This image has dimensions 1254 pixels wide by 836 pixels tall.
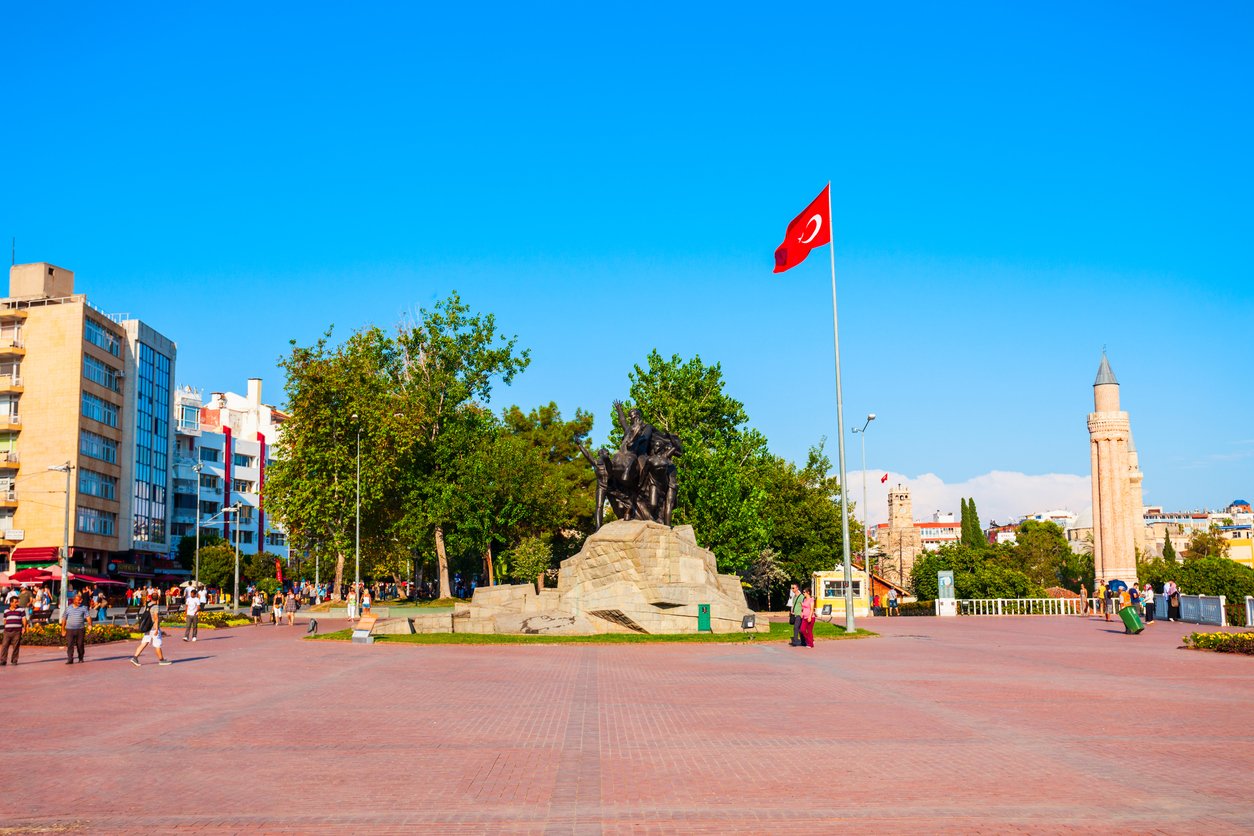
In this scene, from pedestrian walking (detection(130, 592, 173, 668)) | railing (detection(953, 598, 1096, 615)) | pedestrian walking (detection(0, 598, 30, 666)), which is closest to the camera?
pedestrian walking (detection(130, 592, 173, 668))

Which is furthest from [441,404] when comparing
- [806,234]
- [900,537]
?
[900,537]

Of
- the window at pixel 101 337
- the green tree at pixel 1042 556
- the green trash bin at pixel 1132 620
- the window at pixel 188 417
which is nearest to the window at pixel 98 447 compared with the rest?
the window at pixel 101 337

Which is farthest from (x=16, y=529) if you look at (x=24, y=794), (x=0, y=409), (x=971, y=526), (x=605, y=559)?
(x=971, y=526)

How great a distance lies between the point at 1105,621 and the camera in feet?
128

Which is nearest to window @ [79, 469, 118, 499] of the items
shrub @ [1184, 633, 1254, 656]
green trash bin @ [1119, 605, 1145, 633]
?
green trash bin @ [1119, 605, 1145, 633]

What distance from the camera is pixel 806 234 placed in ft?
111

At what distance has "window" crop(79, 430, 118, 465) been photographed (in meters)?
63.1

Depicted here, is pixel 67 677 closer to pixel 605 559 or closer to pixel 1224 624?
pixel 605 559

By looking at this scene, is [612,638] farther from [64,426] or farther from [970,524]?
[970,524]

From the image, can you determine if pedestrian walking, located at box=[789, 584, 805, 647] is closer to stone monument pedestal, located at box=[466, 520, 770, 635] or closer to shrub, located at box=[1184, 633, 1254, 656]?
stone monument pedestal, located at box=[466, 520, 770, 635]

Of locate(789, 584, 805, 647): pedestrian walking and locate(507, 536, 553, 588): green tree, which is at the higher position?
locate(507, 536, 553, 588): green tree

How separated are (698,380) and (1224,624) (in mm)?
32744

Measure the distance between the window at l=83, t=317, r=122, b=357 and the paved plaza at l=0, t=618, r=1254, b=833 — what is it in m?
47.9

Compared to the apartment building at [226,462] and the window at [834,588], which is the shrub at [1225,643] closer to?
the window at [834,588]
